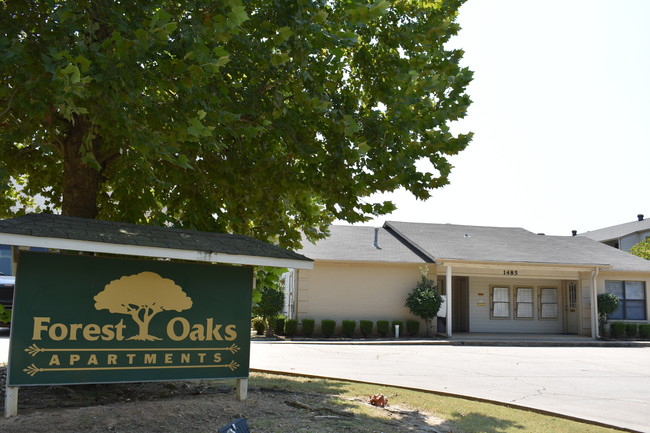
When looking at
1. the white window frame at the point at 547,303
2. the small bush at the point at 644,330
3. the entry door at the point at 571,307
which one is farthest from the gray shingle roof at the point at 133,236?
the small bush at the point at 644,330

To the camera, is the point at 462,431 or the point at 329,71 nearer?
the point at 462,431

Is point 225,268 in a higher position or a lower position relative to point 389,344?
higher

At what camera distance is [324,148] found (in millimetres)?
8695

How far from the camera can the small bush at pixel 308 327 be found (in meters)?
24.5

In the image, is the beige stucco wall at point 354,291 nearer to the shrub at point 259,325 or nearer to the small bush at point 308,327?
the small bush at point 308,327

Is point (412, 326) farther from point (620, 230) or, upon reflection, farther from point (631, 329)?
point (620, 230)

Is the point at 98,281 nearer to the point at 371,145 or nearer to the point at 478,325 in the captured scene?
the point at 371,145

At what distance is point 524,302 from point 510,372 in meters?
16.1

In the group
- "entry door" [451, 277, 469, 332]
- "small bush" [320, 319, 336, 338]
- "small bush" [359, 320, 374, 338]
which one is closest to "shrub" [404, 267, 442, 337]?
"small bush" [359, 320, 374, 338]

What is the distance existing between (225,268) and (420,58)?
167 inches

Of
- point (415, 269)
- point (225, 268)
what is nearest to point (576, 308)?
point (415, 269)

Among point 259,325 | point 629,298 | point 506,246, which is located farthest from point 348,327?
point 629,298

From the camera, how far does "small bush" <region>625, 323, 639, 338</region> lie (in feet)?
89.7

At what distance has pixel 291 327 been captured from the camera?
80.3 feet
